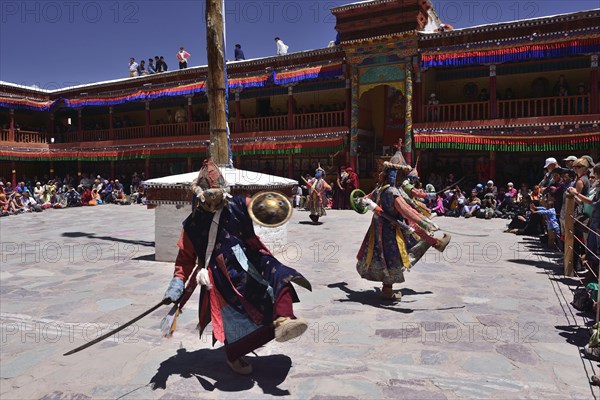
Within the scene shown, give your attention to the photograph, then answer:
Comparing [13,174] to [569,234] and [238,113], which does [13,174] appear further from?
[569,234]

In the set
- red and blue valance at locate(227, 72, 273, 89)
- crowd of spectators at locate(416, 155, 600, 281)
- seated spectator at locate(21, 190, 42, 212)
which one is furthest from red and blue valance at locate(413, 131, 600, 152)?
seated spectator at locate(21, 190, 42, 212)

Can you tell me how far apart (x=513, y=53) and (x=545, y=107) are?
3022mm

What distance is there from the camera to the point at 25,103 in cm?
2409

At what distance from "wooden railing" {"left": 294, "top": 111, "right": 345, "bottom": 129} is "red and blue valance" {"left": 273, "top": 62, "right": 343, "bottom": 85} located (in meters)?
1.49

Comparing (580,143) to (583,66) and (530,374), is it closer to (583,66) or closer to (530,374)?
(583,66)

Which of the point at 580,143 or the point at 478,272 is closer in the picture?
the point at 478,272

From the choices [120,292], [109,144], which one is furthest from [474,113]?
[109,144]

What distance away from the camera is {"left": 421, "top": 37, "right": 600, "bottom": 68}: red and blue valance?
44.7 ft

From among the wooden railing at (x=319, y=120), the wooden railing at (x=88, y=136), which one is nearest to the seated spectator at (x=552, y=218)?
the wooden railing at (x=319, y=120)

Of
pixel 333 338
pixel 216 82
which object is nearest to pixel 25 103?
pixel 216 82

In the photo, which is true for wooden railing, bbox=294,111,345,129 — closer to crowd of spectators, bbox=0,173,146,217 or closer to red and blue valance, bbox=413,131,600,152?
red and blue valance, bbox=413,131,600,152

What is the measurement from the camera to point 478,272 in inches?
267

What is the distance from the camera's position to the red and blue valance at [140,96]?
20984 mm

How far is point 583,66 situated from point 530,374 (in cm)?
1490
